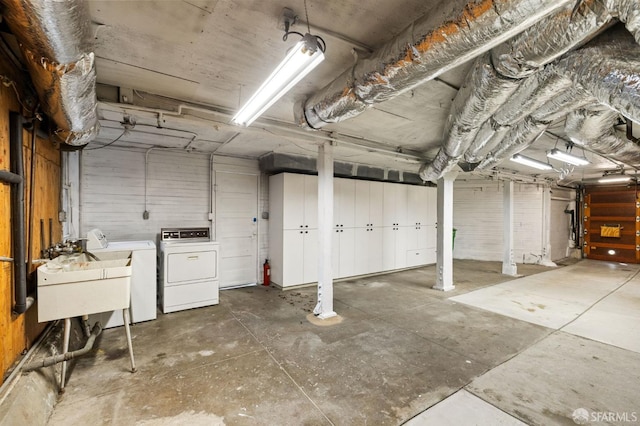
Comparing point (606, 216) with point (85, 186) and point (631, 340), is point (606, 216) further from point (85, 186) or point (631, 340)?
point (85, 186)

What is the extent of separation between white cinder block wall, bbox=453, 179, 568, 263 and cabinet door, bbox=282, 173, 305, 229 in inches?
230

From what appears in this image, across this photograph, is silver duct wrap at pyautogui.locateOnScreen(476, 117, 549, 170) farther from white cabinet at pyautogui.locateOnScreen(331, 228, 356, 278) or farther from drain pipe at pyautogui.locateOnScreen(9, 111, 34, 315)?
drain pipe at pyautogui.locateOnScreen(9, 111, 34, 315)

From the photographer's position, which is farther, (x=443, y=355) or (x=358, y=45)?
(x=443, y=355)

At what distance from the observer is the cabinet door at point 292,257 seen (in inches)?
193

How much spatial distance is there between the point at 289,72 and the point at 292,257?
3728mm

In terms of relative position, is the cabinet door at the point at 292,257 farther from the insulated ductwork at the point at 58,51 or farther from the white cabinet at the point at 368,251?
the insulated ductwork at the point at 58,51

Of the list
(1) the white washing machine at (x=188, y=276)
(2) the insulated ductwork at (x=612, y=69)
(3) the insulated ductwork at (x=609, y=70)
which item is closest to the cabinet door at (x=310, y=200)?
(1) the white washing machine at (x=188, y=276)

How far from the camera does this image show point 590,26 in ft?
4.03

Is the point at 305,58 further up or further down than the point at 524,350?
further up

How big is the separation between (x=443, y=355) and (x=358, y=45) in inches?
114

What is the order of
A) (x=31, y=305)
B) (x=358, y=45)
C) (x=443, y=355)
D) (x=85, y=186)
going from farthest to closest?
1. (x=85, y=186)
2. (x=443, y=355)
3. (x=31, y=305)
4. (x=358, y=45)

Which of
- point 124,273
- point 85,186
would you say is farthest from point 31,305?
point 85,186

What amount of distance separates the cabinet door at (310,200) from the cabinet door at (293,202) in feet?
0.20

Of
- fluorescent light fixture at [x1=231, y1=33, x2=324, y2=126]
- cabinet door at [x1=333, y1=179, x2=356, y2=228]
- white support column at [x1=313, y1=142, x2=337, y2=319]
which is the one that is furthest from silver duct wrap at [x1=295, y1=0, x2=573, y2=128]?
cabinet door at [x1=333, y1=179, x2=356, y2=228]
